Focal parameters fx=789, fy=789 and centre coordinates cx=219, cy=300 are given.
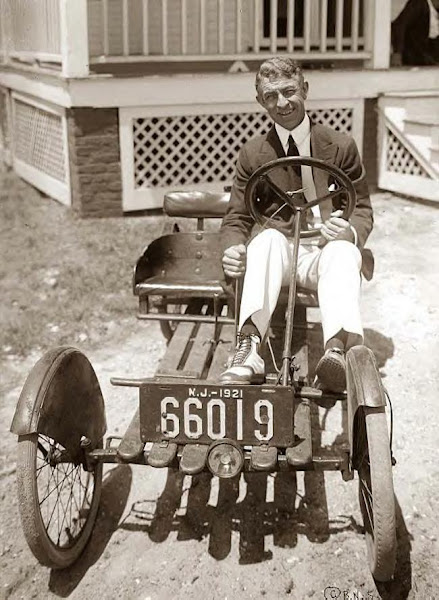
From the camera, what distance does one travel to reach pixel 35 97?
377 inches

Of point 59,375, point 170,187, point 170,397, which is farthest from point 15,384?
point 170,187

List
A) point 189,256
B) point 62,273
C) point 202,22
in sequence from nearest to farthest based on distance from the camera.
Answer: point 189,256
point 62,273
point 202,22

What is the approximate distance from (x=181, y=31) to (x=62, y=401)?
667 centimetres

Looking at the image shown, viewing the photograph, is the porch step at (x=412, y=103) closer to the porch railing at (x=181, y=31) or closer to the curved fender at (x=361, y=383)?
the porch railing at (x=181, y=31)

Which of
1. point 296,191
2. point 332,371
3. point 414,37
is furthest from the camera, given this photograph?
point 414,37

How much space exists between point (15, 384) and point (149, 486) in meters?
1.56

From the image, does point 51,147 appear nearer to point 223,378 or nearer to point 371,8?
point 371,8

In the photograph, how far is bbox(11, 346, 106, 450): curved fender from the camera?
3.24 m

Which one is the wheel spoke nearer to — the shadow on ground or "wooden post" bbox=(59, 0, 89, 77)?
the shadow on ground

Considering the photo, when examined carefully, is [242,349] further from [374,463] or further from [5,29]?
[5,29]

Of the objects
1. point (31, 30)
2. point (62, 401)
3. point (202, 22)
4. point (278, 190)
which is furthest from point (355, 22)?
point (62, 401)

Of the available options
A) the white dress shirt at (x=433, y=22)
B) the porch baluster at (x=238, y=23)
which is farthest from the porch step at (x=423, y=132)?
the white dress shirt at (x=433, y=22)

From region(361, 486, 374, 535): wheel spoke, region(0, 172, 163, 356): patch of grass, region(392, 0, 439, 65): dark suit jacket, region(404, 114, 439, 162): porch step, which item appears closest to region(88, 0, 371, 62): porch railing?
region(392, 0, 439, 65): dark suit jacket

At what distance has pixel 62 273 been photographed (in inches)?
278
